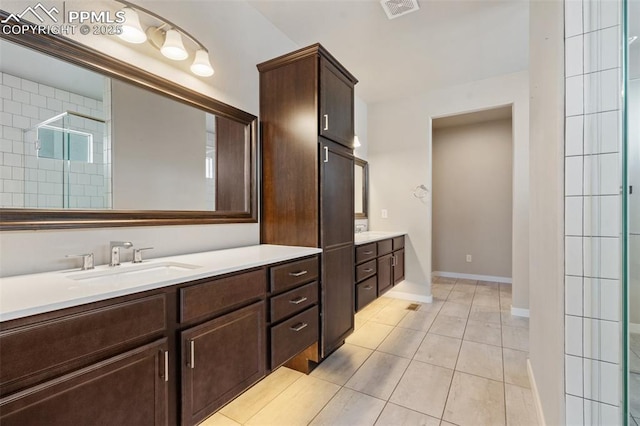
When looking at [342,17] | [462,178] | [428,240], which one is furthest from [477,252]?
[342,17]

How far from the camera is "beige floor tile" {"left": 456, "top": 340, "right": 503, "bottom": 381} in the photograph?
1979 mm

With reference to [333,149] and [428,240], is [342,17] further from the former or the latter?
[428,240]

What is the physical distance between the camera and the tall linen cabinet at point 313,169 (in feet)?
6.33

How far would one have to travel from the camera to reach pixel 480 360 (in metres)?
2.14

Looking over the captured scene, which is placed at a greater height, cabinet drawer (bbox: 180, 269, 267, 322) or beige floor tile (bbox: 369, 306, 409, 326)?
cabinet drawer (bbox: 180, 269, 267, 322)

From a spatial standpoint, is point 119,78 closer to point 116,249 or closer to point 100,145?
point 100,145

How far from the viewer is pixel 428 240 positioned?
3594 mm

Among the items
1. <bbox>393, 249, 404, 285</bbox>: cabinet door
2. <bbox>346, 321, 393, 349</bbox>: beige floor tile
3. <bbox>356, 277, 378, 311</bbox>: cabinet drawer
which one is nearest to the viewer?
<bbox>346, 321, 393, 349</bbox>: beige floor tile

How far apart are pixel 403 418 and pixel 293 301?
87 centimetres

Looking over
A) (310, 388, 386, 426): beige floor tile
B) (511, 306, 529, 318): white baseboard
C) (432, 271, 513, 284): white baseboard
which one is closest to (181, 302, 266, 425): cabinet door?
(310, 388, 386, 426): beige floor tile

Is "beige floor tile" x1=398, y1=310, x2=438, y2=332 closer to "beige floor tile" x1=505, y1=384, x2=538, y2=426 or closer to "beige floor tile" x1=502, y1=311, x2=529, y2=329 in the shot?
"beige floor tile" x1=502, y1=311, x2=529, y2=329

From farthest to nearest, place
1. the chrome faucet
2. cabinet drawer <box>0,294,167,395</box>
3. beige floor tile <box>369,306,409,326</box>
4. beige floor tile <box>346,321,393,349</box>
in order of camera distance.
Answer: beige floor tile <box>369,306,409,326</box> → beige floor tile <box>346,321,393,349</box> → the chrome faucet → cabinet drawer <box>0,294,167,395</box>

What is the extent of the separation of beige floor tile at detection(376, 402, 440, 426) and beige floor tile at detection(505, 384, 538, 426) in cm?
42

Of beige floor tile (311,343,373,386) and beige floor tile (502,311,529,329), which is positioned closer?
beige floor tile (311,343,373,386)
